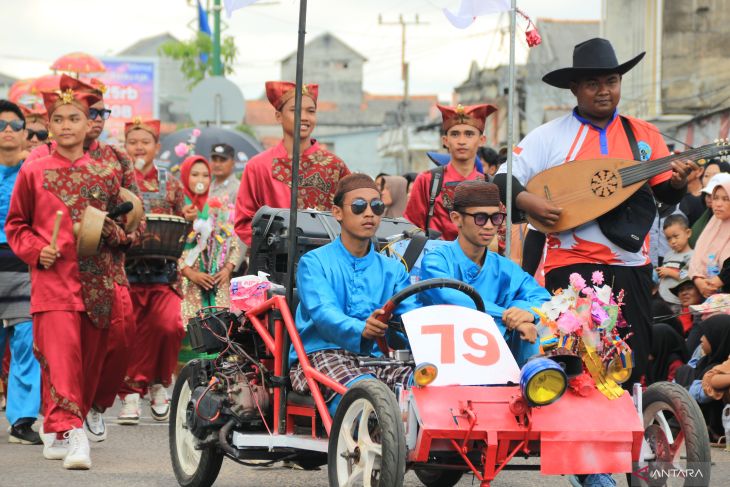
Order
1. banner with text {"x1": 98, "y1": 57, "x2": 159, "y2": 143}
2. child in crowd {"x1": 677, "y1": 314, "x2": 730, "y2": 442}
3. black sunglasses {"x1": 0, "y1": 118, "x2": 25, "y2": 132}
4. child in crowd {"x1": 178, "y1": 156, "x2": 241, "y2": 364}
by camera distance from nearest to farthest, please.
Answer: child in crowd {"x1": 677, "y1": 314, "x2": 730, "y2": 442}
black sunglasses {"x1": 0, "y1": 118, "x2": 25, "y2": 132}
child in crowd {"x1": 178, "y1": 156, "x2": 241, "y2": 364}
banner with text {"x1": 98, "y1": 57, "x2": 159, "y2": 143}

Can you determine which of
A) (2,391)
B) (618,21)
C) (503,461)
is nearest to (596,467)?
(503,461)

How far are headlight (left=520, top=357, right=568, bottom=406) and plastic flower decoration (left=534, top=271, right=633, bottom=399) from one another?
0.68ft

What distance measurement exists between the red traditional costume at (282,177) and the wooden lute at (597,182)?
1.93m

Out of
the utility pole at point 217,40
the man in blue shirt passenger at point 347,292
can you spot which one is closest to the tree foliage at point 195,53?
the utility pole at point 217,40

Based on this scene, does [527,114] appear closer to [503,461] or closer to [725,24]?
[725,24]

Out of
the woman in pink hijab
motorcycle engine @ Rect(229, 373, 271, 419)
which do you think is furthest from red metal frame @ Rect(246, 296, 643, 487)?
the woman in pink hijab

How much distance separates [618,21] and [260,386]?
2730 centimetres

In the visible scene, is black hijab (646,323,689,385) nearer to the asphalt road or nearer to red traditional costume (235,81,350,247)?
the asphalt road

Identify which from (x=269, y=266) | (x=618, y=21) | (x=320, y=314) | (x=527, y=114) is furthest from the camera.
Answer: (x=527, y=114)

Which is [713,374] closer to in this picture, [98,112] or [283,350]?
[283,350]

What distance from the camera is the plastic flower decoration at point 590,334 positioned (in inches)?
243

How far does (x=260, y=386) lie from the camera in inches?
289

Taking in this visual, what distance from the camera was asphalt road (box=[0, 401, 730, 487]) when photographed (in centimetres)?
810

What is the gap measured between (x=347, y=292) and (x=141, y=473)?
2185 mm
